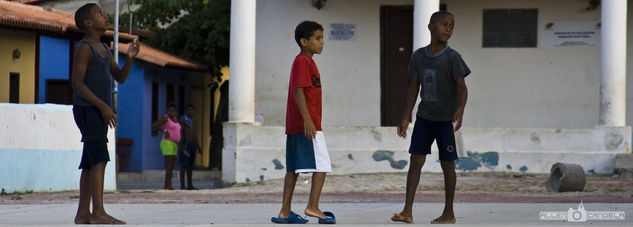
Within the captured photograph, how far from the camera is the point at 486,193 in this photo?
39.4 ft

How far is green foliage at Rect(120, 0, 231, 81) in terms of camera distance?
882 inches

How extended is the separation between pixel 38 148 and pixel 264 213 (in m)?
5.35

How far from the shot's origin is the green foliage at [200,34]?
22.4 meters

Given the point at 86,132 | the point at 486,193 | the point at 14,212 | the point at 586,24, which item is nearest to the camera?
the point at 86,132

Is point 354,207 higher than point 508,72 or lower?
lower

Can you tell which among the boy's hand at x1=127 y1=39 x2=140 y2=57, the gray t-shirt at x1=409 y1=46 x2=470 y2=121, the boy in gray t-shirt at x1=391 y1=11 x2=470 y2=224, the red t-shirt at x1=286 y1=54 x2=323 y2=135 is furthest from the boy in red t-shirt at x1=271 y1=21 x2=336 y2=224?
Answer: the boy's hand at x1=127 y1=39 x2=140 y2=57

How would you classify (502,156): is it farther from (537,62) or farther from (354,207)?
(354,207)

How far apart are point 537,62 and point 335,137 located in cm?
432

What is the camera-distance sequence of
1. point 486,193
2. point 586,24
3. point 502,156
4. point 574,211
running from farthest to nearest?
point 586,24, point 502,156, point 486,193, point 574,211

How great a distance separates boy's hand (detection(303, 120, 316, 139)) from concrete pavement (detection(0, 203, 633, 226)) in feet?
2.55

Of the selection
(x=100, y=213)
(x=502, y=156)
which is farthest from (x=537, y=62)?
(x=100, y=213)

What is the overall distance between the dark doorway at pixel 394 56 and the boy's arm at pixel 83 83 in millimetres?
11288

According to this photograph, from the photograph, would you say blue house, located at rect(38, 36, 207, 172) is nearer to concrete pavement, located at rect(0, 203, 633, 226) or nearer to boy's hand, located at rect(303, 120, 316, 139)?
concrete pavement, located at rect(0, 203, 633, 226)

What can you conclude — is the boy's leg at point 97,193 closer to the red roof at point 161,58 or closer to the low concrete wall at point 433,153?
the low concrete wall at point 433,153
